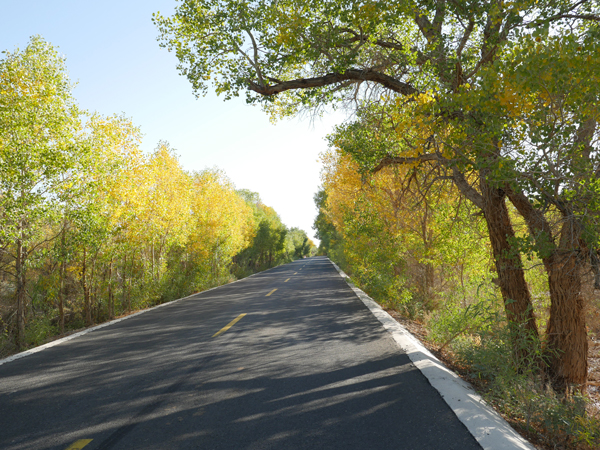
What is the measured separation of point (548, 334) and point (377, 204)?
858 centimetres

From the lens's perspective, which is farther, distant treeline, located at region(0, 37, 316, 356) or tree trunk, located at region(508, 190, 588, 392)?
distant treeline, located at region(0, 37, 316, 356)

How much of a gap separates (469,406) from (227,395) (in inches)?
98.0

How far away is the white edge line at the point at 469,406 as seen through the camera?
2.96 metres

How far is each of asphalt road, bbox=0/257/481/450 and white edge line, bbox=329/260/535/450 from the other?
0.10 m

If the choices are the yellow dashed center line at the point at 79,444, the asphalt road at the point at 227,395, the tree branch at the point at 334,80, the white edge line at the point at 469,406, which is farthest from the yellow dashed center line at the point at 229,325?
the tree branch at the point at 334,80

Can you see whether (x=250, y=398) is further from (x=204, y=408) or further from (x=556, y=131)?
(x=556, y=131)

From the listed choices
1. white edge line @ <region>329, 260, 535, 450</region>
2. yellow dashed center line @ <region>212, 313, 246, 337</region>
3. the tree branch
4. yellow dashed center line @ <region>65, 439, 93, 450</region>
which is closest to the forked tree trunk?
white edge line @ <region>329, 260, 535, 450</region>

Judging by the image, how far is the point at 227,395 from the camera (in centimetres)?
412

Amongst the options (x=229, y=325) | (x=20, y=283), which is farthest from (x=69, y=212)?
(x=229, y=325)

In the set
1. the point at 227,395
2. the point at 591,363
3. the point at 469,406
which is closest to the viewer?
the point at 469,406

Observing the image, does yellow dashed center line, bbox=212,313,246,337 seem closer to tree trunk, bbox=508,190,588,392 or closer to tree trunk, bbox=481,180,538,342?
tree trunk, bbox=481,180,538,342

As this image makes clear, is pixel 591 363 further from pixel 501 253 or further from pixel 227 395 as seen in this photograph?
pixel 227 395

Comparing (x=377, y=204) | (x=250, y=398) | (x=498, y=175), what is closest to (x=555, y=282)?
(x=498, y=175)

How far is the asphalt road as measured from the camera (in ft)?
10.4
